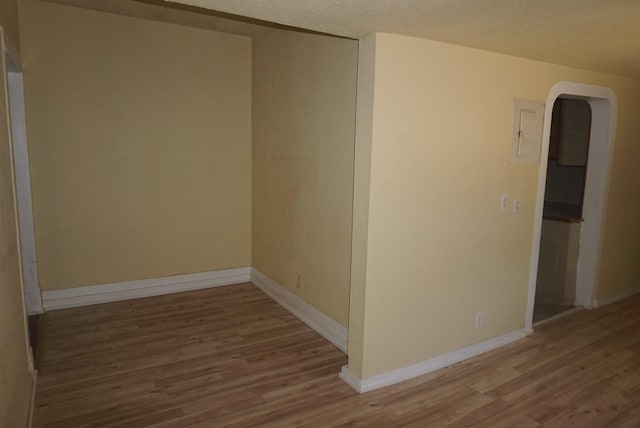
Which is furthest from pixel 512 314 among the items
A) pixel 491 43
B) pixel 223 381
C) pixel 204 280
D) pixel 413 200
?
pixel 204 280

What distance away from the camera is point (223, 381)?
281 centimetres

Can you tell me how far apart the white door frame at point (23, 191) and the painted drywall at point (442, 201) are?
295 cm

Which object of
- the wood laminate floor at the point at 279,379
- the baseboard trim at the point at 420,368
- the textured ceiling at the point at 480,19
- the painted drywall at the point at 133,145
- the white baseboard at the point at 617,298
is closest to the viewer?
the textured ceiling at the point at 480,19

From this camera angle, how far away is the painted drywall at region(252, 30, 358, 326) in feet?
10.6

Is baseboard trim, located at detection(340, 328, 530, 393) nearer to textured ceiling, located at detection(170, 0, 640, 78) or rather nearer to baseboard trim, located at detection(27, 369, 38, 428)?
baseboard trim, located at detection(27, 369, 38, 428)

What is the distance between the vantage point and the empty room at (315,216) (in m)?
2.49

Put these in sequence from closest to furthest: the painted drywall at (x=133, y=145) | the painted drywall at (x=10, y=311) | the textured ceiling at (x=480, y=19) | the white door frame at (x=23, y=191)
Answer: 1. the painted drywall at (x=10, y=311)
2. the textured ceiling at (x=480, y=19)
3. the white door frame at (x=23, y=191)
4. the painted drywall at (x=133, y=145)

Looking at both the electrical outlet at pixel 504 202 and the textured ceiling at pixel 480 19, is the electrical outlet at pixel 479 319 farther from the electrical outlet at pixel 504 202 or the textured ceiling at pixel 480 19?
the textured ceiling at pixel 480 19

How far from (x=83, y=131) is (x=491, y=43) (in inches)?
139

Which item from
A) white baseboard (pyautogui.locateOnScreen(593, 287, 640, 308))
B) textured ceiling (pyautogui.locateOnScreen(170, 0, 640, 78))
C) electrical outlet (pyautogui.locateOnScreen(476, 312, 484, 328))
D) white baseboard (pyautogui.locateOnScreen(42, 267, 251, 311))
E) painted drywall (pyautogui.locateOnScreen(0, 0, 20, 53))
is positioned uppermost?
painted drywall (pyautogui.locateOnScreen(0, 0, 20, 53))

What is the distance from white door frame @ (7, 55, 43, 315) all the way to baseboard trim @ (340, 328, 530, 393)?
2.82 metres

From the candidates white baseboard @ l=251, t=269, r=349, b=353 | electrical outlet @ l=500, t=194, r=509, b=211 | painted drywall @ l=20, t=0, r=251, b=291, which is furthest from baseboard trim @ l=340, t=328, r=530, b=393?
painted drywall @ l=20, t=0, r=251, b=291

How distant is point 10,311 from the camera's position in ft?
6.73

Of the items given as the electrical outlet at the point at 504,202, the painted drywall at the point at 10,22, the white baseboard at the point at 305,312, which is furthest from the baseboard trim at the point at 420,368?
the painted drywall at the point at 10,22
